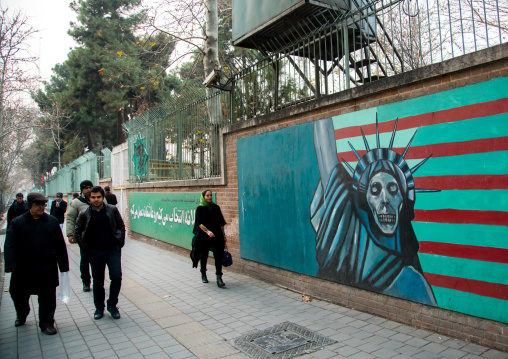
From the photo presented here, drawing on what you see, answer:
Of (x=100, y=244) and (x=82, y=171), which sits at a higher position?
(x=82, y=171)

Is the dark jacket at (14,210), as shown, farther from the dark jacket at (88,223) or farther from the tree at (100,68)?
the tree at (100,68)

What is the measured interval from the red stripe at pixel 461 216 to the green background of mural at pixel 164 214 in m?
5.84

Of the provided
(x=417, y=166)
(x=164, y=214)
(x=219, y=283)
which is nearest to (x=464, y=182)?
(x=417, y=166)

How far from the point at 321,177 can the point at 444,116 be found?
1.93 metres

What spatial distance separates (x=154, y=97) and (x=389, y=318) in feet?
93.1

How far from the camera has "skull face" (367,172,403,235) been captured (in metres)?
4.41

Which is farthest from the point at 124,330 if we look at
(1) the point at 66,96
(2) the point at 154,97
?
(1) the point at 66,96

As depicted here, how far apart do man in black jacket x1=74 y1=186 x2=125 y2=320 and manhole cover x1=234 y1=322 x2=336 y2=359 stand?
1.99m

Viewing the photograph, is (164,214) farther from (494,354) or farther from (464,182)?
(494,354)

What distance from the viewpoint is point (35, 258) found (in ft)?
15.4

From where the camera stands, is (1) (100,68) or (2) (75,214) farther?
(1) (100,68)

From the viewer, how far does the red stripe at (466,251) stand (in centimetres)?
348

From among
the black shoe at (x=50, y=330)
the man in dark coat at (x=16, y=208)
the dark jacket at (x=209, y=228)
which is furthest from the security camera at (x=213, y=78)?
the man in dark coat at (x=16, y=208)

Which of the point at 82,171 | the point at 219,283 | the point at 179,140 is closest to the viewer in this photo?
the point at 219,283
